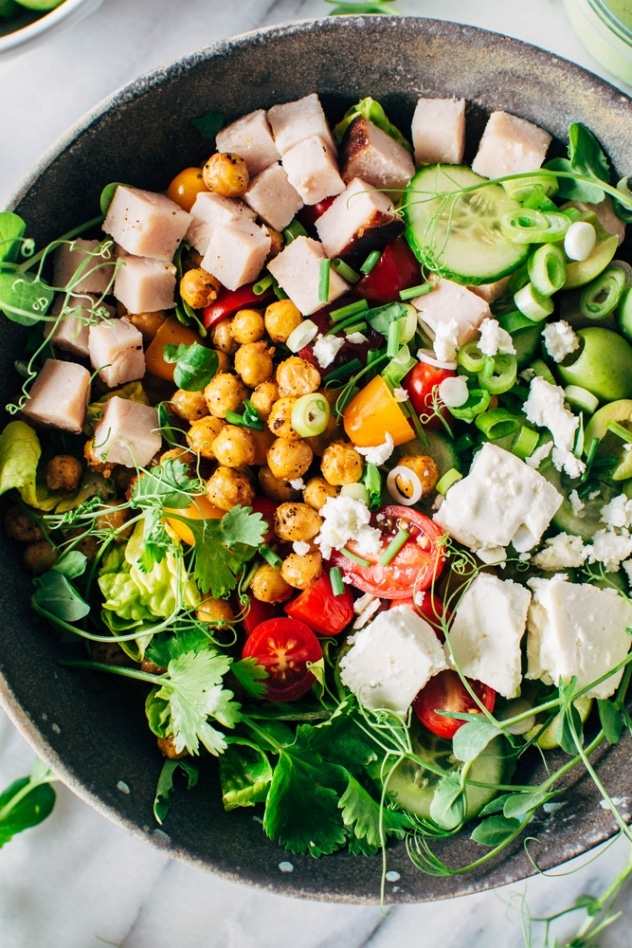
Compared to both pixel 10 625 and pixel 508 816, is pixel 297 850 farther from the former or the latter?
pixel 10 625

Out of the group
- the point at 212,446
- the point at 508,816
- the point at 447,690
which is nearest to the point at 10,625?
the point at 212,446

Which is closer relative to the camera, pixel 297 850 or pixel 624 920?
pixel 297 850

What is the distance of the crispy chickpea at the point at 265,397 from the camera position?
2146mm

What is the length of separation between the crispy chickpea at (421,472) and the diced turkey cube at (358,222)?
1.85 feet

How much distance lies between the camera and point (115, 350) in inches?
83.1

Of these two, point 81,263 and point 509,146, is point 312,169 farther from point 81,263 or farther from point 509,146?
point 81,263

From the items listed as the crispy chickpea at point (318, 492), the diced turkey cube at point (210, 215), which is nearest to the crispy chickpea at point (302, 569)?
the crispy chickpea at point (318, 492)

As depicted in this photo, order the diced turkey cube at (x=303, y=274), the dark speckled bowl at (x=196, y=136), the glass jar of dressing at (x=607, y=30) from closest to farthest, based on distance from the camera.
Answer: the dark speckled bowl at (x=196, y=136)
the diced turkey cube at (x=303, y=274)
the glass jar of dressing at (x=607, y=30)

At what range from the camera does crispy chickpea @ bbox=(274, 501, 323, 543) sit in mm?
2121

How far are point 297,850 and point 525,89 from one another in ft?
6.63

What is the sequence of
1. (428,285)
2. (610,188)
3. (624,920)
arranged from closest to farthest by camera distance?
(610,188)
(428,285)
(624,920)

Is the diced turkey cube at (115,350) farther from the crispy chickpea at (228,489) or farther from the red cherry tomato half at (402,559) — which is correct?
the red cherry tomato half at (402,559)

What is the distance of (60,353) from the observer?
7.25 ft

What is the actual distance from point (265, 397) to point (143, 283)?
1.40 feet
